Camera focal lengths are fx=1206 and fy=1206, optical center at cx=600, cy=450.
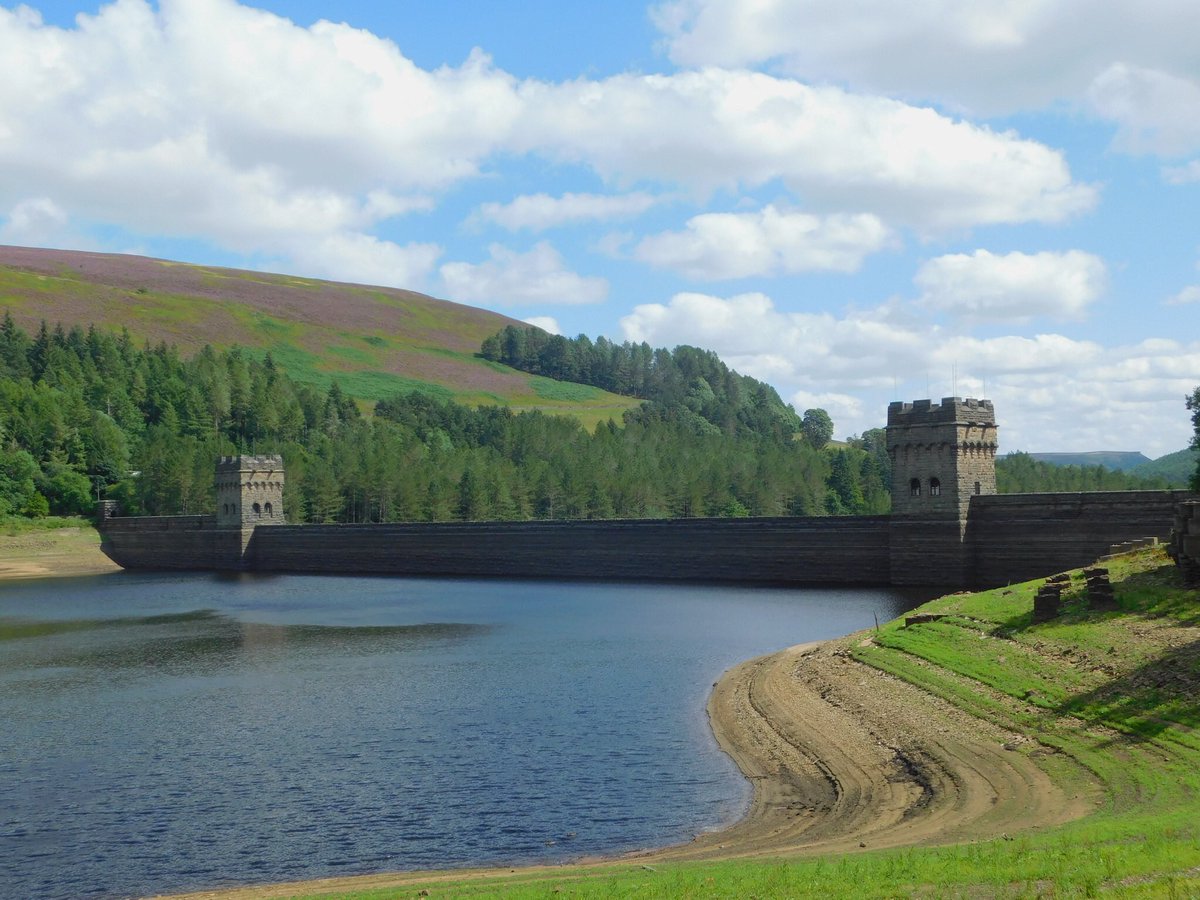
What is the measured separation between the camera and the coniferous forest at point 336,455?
5089 inches

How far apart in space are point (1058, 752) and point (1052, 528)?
42165 millimetres

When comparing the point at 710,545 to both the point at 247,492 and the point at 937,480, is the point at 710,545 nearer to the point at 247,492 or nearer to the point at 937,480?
the point at 937,480

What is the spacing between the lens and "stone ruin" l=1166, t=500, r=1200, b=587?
33969mm

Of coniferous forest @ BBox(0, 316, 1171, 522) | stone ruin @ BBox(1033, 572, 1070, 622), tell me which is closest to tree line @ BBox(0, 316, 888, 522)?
coniferous forest @ BBox(0, 316, 1171, 522)

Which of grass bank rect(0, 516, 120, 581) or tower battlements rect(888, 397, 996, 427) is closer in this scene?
tower battlements rect(888, 397, 996, 427)

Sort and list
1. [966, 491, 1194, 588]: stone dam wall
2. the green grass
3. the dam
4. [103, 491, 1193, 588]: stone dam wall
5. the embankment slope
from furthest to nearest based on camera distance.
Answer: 1. the green grass
2. the dam
3. [103, 491, 1193, 588]: stone dam wall
4. [966, 491, 1194, 588]: stone dam wall
5. the embankment slope

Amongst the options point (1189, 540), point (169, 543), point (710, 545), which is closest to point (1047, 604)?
point (1189, 540)

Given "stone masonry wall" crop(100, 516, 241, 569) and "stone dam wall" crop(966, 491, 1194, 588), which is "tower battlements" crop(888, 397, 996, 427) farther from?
"stone masonry wall" crop(100, 516, 241, 569)

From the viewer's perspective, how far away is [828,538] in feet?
252

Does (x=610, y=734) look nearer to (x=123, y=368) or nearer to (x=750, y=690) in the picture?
(x=750, y=690)

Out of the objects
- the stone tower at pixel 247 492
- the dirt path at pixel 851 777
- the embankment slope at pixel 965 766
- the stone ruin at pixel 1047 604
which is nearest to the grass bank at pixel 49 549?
the stone tower at pixel 247 492

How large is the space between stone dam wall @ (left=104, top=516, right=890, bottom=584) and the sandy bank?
2.15 metres

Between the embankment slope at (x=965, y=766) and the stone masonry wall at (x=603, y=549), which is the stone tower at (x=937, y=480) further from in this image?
the embankment slope at (x=965, y=766)

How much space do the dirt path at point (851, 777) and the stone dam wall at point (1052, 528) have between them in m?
28.5
